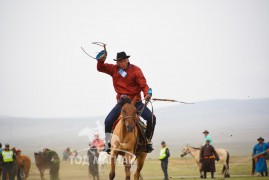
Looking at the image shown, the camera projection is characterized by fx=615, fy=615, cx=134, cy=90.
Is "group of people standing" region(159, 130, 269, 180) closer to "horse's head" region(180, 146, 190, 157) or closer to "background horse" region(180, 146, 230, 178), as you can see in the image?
"background horse" region(180, 146, 230, 178)

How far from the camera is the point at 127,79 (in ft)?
57.2

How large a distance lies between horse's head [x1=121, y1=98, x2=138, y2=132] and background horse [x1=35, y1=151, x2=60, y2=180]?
→ 1735 cm

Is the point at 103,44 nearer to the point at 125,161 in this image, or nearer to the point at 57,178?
the point at 125,161

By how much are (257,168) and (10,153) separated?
44.8 ft

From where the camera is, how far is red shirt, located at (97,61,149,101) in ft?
57.2

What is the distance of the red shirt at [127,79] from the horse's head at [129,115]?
36.1 inches

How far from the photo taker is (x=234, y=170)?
40969 millimetres

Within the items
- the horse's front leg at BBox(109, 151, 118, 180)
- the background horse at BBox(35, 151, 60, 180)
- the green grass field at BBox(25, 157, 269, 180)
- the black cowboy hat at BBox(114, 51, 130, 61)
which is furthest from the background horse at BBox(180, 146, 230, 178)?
the horse's front leg at BBox(109, 151, 118, 180)

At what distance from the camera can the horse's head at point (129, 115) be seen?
54.0 feet

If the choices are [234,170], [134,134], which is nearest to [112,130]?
[134,134]

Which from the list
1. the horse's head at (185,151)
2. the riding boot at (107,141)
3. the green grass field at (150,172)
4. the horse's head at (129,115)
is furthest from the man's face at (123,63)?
the horse's head at (185,151)

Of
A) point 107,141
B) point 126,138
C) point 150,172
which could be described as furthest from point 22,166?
point 126,138

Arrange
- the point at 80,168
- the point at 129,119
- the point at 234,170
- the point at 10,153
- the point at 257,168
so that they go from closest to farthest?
the point at 129,119
the point at 10,153
the point at 257,168
the point at 80,168
the point at 234,170

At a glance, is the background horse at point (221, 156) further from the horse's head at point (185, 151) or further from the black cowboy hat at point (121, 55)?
the black cowboy hat at point (121, 55)
